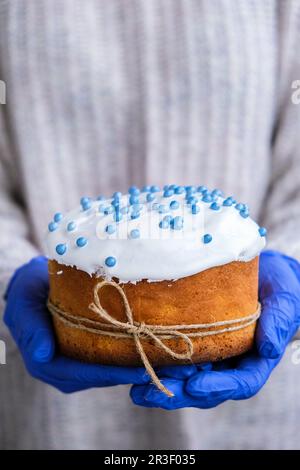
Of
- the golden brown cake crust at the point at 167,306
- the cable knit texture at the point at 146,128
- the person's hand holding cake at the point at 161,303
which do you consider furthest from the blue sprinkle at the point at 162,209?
the cable knit texture at the point at 146,128

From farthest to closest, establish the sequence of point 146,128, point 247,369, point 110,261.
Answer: point 146,128, point 247,369, point 110,261

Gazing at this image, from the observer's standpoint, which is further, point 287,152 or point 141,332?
point 287,152

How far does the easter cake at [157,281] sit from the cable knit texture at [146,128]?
0.35m

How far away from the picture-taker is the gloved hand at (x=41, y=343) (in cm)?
89

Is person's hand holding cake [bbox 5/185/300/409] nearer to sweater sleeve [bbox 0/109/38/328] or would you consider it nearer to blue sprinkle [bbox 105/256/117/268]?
blue sprinkle [bbox 105/256/117/268]

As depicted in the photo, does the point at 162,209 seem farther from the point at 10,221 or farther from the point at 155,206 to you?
the point at 10,221

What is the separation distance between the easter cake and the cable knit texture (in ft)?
1.14

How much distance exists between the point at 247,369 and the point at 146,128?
1.87 ft

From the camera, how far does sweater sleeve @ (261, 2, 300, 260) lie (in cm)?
121

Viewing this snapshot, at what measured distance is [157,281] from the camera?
2.72 feet

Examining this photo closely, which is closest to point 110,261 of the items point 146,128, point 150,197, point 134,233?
point 134,233

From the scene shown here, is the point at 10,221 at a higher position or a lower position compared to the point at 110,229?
lower

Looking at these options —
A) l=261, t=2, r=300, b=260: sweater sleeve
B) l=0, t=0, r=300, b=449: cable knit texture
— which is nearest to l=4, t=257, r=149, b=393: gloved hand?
l=0, t=0, r=300, b=449: cable knit texture

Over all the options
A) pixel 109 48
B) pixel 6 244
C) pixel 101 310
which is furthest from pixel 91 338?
pixel 109 48
